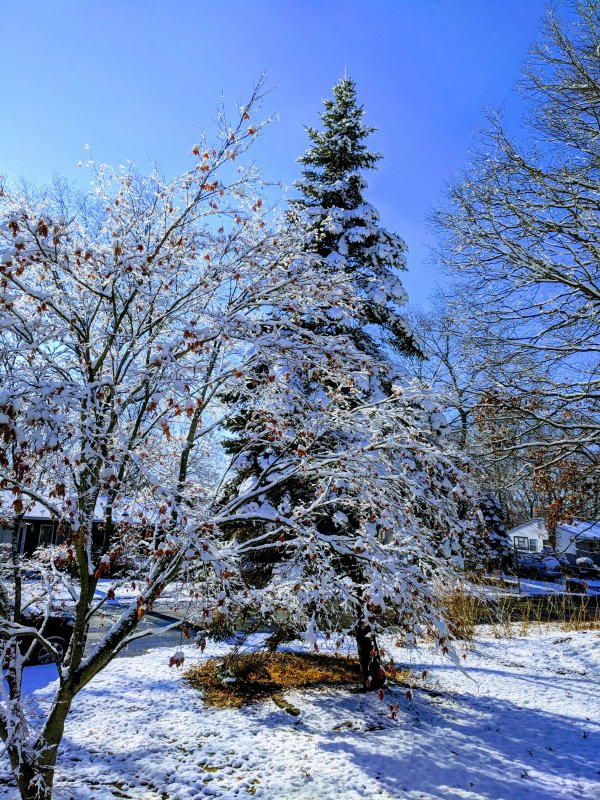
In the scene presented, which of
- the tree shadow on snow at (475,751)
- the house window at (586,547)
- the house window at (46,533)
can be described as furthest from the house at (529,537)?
the tree shadow on snow at (475,751)

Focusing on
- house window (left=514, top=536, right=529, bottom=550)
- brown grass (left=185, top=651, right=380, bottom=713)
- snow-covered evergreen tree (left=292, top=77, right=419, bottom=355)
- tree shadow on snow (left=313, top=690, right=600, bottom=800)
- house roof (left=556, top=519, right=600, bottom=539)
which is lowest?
brown grass (left=185, top=651, right=380, bottom=713)

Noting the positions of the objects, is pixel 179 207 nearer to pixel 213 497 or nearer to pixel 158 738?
pixel 213 497

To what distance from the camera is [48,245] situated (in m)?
4.12

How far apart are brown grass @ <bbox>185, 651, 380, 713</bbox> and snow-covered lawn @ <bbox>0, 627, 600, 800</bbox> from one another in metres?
0.36

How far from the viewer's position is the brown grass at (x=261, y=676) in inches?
341

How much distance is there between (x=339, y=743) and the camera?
6.66 m

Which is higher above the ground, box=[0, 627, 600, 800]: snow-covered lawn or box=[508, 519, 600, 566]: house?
box=[508, 519, 600, 566]: house

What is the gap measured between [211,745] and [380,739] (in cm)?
223

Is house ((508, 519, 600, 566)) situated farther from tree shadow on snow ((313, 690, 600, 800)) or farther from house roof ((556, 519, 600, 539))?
tree shadow on snow ((313, 690, 600, 800))

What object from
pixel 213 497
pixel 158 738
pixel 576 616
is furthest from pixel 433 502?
pixel 576 616

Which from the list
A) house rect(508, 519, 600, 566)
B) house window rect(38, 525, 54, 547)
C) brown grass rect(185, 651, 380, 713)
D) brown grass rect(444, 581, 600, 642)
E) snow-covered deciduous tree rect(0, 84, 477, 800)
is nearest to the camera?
snow-covered deciduous tree rect(0, 84, 477, 800)

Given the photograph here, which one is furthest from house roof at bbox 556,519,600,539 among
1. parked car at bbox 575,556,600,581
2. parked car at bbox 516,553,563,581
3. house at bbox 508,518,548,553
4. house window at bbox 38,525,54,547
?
house window at bbox 38,525,54,547

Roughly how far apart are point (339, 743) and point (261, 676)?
3.30 m

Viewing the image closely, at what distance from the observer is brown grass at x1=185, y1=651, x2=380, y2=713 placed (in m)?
8.67
